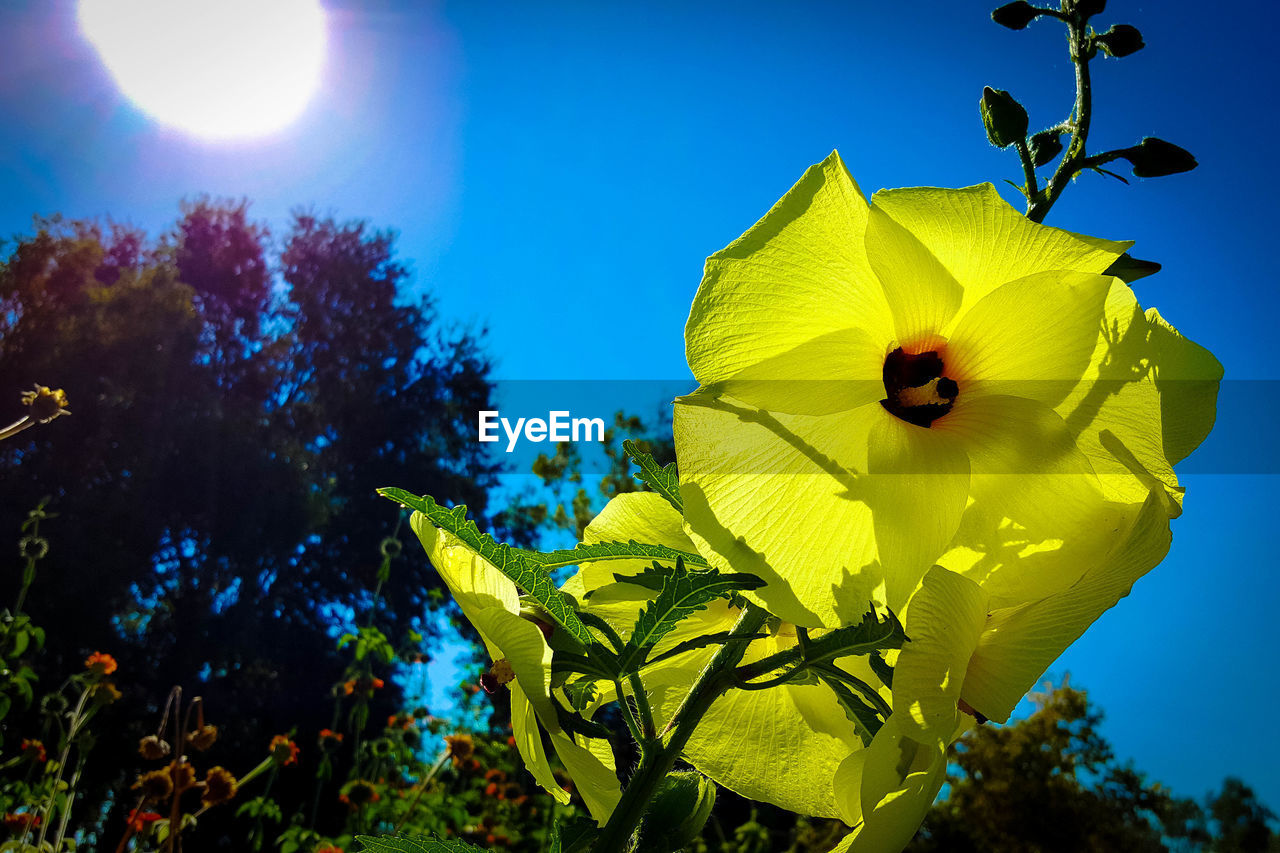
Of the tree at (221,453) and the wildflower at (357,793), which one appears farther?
the tree at (221,453)

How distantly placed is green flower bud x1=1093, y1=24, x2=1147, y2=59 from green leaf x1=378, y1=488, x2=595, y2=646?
A: 695mm

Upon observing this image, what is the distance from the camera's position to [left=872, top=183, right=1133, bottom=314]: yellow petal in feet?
1.55

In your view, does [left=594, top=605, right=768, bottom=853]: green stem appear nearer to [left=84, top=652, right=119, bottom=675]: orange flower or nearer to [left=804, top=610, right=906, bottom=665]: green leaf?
[left=804, top=610, right=906, bottom=665]: green leaf

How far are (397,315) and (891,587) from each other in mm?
16106

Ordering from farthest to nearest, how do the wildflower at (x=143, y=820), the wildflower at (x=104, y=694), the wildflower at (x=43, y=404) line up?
the wildflower at (x=104, y=694), the wildflower at (x=43, y=404), the wildflower at (x=143, y=820)

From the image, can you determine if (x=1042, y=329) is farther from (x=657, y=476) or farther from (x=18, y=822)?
(x=18, y=822)

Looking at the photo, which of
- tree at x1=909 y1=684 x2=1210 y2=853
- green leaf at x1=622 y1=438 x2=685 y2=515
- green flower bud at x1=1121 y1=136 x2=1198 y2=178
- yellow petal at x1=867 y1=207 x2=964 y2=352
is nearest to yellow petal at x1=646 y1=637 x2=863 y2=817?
green leaf at x1=622 y1=438 x2=685 y2=515

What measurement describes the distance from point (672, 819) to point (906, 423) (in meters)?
0.29

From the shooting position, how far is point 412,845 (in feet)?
1.57

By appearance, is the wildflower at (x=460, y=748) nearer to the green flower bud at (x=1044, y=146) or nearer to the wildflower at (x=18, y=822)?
the wildflower at (x=18, y=822)

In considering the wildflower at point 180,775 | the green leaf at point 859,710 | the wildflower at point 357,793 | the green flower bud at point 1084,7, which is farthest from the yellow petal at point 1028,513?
the wildflower at point 357,793

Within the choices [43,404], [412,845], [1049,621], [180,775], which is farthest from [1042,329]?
[43,404]

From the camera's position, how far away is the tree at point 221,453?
458 inches

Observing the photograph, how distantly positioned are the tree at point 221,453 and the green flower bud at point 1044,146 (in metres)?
10.8
